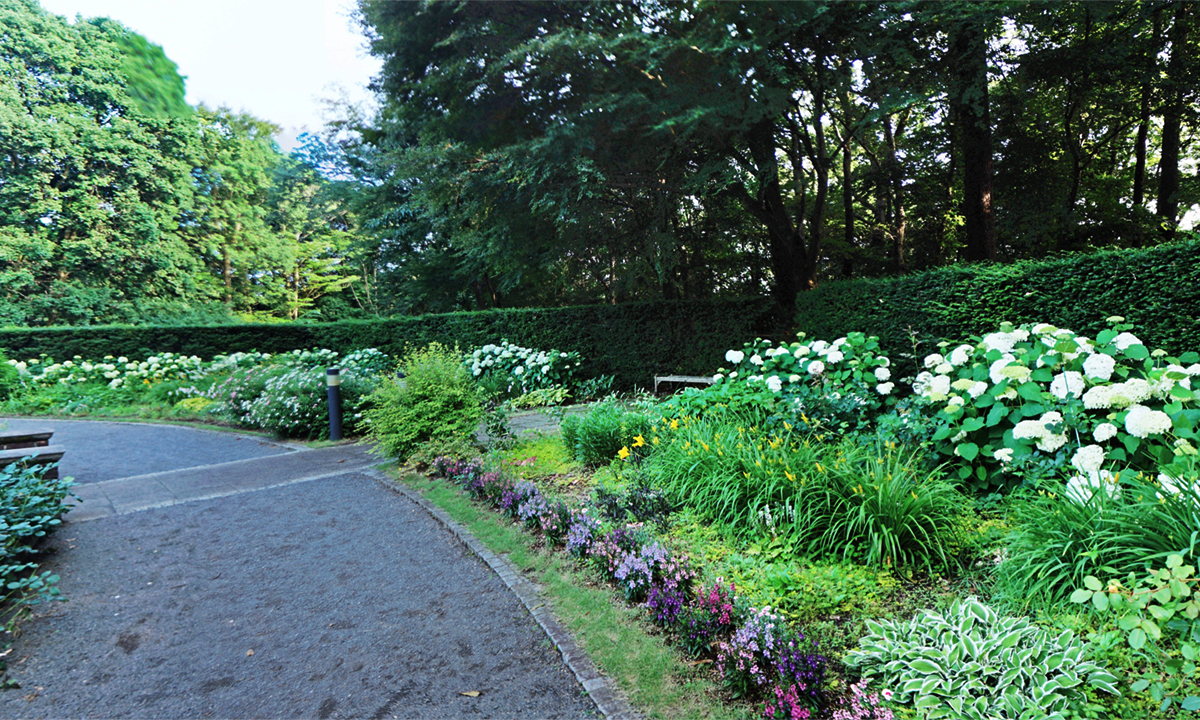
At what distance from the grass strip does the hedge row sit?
607cm

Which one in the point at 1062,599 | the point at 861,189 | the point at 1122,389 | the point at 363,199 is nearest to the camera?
the point at 1062,599

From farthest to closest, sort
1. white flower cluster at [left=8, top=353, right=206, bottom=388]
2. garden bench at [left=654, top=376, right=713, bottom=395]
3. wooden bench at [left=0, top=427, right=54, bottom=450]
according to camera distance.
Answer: white flower cluster at [left=8, top=353, right=206, bottom=388]
garden bench at [left=654, top=376, right=713, bottom=395]
wooden bench at [left=0, top=427, right=54, bottom=450]

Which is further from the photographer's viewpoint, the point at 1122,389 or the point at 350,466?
the point at 350,466

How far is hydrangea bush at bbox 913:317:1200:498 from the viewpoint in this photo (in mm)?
2961

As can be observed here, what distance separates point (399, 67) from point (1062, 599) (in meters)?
10.5

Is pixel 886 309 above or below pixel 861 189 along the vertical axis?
below

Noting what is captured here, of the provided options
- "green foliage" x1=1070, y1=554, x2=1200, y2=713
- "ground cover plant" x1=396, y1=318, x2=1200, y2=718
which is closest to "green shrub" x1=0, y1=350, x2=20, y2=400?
"ground cover plant" x1=396, y1=318, x2=1200, y2=718

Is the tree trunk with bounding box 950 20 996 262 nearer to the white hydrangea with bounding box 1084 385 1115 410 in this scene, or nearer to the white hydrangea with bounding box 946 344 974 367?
the white hydrangea with bounding box 946 344 974 367

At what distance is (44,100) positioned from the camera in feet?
60.3

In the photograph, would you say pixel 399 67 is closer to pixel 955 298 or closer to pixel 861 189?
pixel 955 298

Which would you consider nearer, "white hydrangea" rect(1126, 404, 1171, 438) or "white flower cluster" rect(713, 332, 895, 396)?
"white hydrangea" rect(1126, 404, 1171, 438)

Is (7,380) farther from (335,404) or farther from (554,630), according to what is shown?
(554,630)

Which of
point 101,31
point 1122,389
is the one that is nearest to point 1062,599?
point 1122,389

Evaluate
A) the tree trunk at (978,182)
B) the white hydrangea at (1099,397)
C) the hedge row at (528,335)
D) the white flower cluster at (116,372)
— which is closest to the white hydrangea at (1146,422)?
the white hydrangea at (1099,397)
